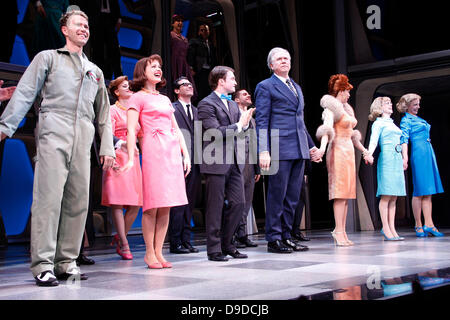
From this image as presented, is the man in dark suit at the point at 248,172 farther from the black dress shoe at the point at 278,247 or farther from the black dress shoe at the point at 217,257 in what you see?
the black dress shoe at the point at 217,257

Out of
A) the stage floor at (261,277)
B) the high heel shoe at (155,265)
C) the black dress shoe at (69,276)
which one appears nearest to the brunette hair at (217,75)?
the stage floor at (261,277)

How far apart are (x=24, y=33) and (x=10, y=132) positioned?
4683mm

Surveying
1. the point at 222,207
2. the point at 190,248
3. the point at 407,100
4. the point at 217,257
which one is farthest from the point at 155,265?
the point at 407,100

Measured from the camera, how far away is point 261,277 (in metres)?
3.29

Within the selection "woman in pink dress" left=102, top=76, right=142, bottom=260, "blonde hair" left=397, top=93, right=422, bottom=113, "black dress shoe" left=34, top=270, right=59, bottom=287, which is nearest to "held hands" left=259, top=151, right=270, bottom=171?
"woman in pink dress" left=102, top=76, right=142, bottom=260

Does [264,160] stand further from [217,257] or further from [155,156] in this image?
[155,156]

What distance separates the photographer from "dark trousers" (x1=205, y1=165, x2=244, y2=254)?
4445mm

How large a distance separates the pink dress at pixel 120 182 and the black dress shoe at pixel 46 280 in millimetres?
1847

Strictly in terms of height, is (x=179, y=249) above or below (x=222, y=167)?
below

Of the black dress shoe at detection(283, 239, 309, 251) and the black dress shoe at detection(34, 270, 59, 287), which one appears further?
the black dress shoe at detection(283, 239, 309, 251)

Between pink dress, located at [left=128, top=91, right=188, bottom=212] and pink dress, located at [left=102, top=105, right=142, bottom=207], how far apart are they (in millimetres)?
1033

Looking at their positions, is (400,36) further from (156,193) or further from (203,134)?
(156,193)

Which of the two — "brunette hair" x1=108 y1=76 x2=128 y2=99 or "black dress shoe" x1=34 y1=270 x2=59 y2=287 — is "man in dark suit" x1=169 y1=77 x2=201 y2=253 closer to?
"brunette hair" x1=108 y1=76 x2=128 y2=99

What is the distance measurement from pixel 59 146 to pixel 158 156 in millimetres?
836
